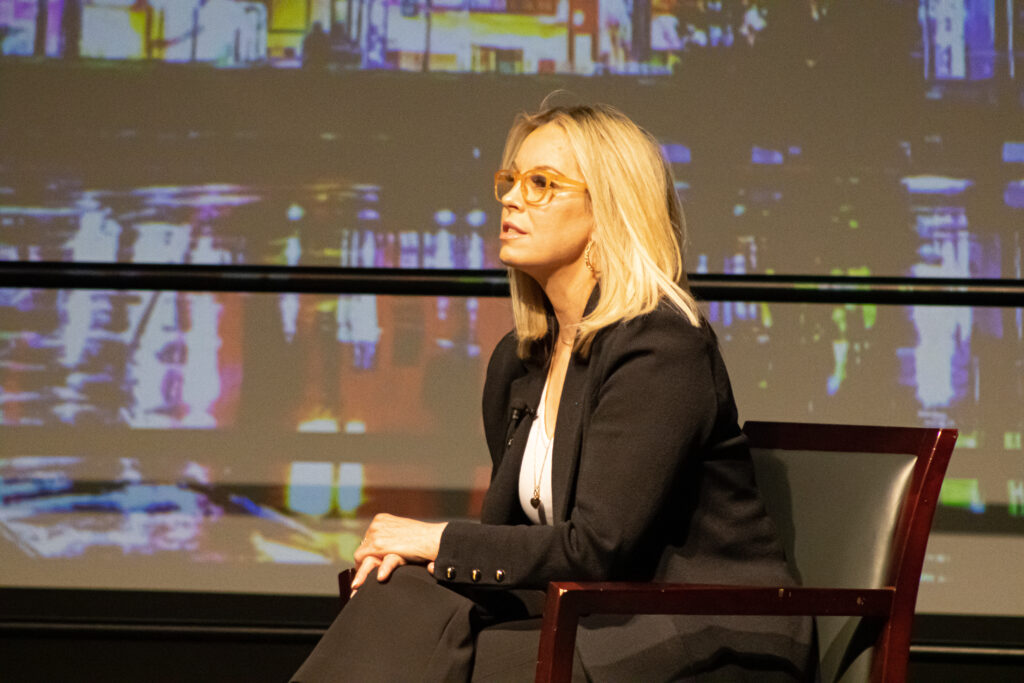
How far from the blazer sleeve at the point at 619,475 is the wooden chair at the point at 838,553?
124 mm

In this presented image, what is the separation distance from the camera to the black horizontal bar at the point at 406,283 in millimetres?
1729

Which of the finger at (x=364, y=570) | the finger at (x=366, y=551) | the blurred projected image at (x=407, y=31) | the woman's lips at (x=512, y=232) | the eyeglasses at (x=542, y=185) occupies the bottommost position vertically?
the finger at (x=364, y=570)

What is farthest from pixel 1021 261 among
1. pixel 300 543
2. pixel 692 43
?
pixel 300 543

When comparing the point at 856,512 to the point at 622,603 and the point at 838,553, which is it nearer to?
the point at 838,553

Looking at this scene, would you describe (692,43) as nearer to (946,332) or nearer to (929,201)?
(929,201)

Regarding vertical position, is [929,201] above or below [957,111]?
below

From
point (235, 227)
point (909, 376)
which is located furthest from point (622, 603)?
point (235, 227)

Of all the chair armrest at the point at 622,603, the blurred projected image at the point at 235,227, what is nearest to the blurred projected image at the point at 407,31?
the blurred projected image at the point at 235,227

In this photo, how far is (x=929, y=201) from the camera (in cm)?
232

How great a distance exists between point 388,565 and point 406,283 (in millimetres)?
653

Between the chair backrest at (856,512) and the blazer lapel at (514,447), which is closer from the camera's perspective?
the chair backrest at (856,512)

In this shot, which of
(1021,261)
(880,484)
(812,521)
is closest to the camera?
(880,484)

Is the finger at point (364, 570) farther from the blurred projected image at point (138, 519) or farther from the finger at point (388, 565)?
the blurred projected image at point (138, 519)

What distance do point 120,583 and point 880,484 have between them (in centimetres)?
188
